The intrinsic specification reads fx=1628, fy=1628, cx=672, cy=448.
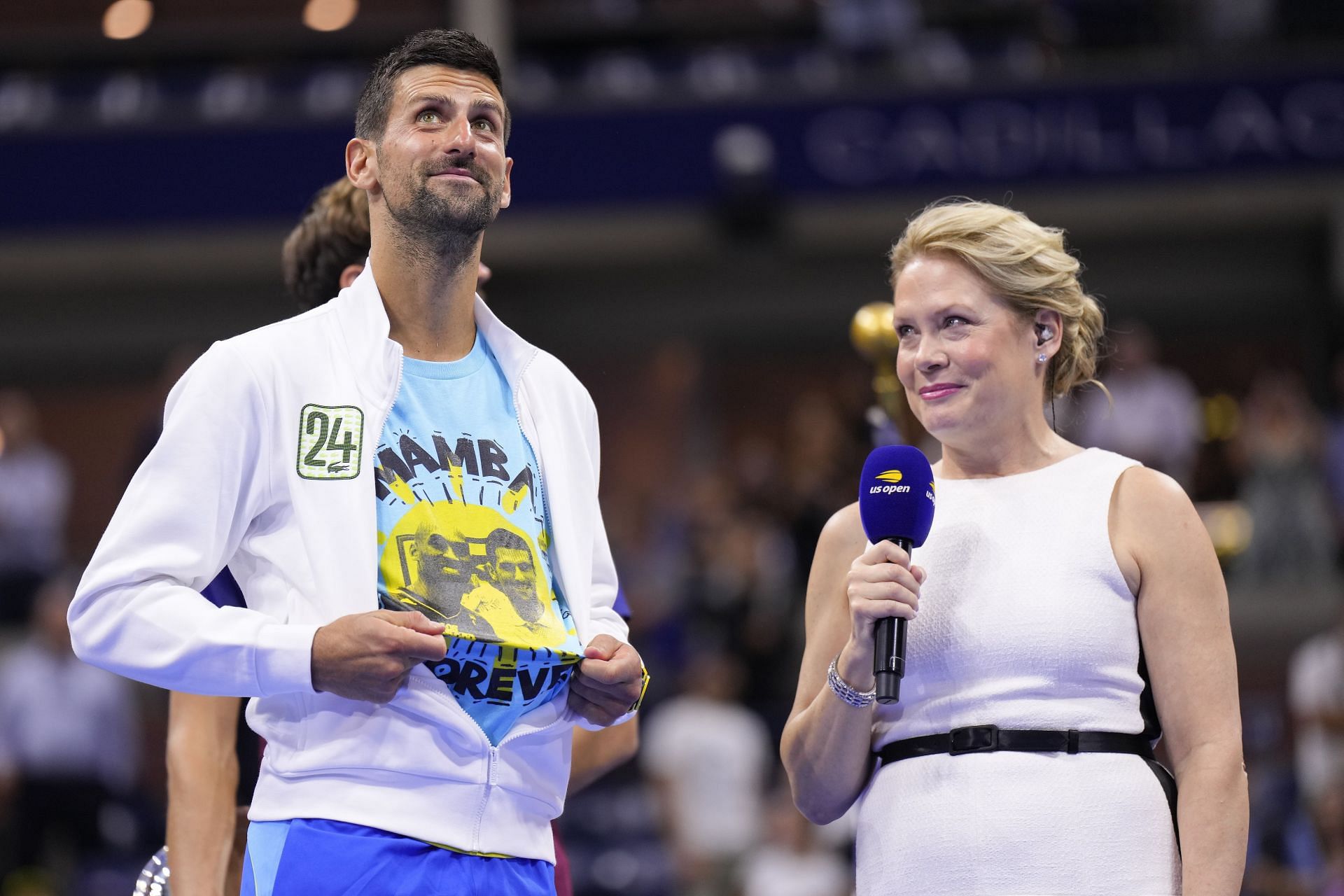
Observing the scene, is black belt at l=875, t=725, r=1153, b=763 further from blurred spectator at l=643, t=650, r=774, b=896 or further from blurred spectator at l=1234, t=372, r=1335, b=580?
blurred spectator at l=1234, t=372, r=1335, b=580

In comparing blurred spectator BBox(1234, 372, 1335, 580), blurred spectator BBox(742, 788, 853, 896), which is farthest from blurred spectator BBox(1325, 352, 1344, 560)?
blurred spectator BBox(742, 788, 853, 896)

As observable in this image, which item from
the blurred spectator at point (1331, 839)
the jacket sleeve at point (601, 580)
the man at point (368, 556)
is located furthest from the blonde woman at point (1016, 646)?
the blurred spectator at point (1331, 839)

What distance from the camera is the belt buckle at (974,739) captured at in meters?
2.52

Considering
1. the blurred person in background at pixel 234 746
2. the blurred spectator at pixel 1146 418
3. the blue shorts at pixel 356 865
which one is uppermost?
the blurred spectator at pixel 1146 418

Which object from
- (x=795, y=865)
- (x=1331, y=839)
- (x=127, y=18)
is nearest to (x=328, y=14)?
(x=127, y=18)

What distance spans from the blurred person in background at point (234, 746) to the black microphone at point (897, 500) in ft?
1.67

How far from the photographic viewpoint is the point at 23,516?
10.8 meters

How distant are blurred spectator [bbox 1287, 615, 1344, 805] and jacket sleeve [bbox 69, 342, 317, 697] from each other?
632cm

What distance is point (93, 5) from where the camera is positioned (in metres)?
13.5

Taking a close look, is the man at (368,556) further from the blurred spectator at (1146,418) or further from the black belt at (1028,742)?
the blurred spectator at (1146,418)

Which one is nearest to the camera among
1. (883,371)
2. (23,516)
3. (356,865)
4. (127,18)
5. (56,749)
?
(356,865)

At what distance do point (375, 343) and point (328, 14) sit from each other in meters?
11.8

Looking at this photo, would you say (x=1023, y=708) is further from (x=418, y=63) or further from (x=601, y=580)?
(x=418, y=63)

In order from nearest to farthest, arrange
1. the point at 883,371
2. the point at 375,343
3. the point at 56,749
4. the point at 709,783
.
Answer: the point at 375,343, the point at 883,371, the point at 709,783, the point at 56,749
